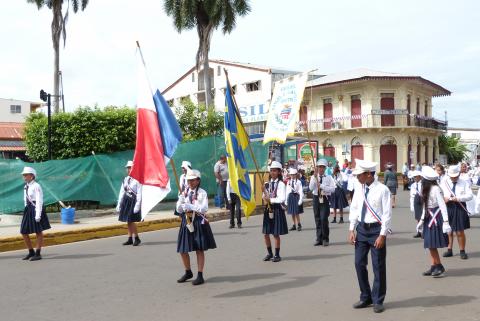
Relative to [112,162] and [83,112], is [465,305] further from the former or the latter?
[83,112]

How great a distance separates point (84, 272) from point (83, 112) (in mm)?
10144

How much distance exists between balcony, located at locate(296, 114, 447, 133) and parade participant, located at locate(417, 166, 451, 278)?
3481 centimetres

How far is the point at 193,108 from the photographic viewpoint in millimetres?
24266

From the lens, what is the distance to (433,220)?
7754 mm

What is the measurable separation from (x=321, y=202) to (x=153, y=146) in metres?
5.12

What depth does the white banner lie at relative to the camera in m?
11.2

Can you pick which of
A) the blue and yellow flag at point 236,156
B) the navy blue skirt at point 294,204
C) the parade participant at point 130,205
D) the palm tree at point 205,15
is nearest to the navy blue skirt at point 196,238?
the blue and yellow flag at point 236,156

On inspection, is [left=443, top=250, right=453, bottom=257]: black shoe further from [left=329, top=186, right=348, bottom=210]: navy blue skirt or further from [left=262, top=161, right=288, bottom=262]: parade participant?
[left=329, top=186, right=348, bottom=210]: navy blue skirt

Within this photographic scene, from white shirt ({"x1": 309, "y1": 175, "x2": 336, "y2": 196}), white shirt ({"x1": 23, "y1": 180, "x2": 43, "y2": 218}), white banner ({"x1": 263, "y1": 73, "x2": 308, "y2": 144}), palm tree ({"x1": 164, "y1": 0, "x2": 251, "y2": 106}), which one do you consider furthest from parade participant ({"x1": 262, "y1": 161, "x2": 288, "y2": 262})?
palm tree ({"x1": 164, "y1": 0, "x2": 251, "y2": 106})

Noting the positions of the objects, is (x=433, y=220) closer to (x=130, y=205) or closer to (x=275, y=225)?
(x=275, y=225)

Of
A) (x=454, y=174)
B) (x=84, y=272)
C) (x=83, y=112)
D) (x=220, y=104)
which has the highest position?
(x=220, y=104)

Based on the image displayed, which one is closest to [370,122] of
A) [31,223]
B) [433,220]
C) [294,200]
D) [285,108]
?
[294,200]

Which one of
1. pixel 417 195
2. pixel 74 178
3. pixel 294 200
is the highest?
pixel 74 178

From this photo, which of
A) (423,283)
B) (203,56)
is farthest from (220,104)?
(423,283)
